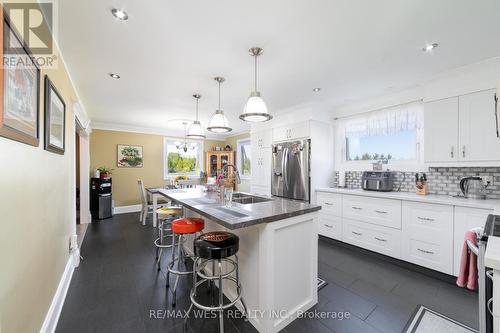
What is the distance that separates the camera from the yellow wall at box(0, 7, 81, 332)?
94 centimetres

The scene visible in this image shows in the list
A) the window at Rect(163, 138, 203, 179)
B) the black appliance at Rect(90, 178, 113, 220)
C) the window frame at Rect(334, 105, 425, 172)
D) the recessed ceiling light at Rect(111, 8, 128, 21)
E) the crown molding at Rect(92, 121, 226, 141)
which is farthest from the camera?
the window at Rect(163, 138, 203, 179)

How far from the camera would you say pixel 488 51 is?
1946 mm

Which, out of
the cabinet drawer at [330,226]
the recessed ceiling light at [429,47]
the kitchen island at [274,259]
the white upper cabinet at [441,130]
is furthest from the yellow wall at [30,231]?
the white upper cabinet at [441,130]

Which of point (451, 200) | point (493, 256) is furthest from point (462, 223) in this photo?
point (493, 256)

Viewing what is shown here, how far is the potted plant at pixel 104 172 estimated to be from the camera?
4727 millimetres

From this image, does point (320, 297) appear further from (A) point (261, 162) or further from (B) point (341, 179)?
(A) point (261, 162)

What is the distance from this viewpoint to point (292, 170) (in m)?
3.77

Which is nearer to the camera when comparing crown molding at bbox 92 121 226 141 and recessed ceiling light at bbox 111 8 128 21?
recessed ceiling light at bbox 111 8 128 21

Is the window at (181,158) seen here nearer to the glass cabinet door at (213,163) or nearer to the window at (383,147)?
the glass cabinet door at (213,163)

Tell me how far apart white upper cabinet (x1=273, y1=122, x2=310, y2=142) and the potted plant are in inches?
160

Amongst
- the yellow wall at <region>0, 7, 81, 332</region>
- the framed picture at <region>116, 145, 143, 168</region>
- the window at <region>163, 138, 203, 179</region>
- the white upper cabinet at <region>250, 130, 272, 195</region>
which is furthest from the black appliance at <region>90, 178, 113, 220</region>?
the white upper cabinet at <region>250, 130, 272, 195</region>

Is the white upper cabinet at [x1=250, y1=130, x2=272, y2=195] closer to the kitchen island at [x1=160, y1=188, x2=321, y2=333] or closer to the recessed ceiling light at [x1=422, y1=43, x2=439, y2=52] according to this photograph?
the kitchen island at [x1=160, y1=188, x2=321, y2=333]

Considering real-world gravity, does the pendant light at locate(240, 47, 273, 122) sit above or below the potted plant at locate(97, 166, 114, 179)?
above

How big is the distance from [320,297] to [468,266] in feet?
3.85
